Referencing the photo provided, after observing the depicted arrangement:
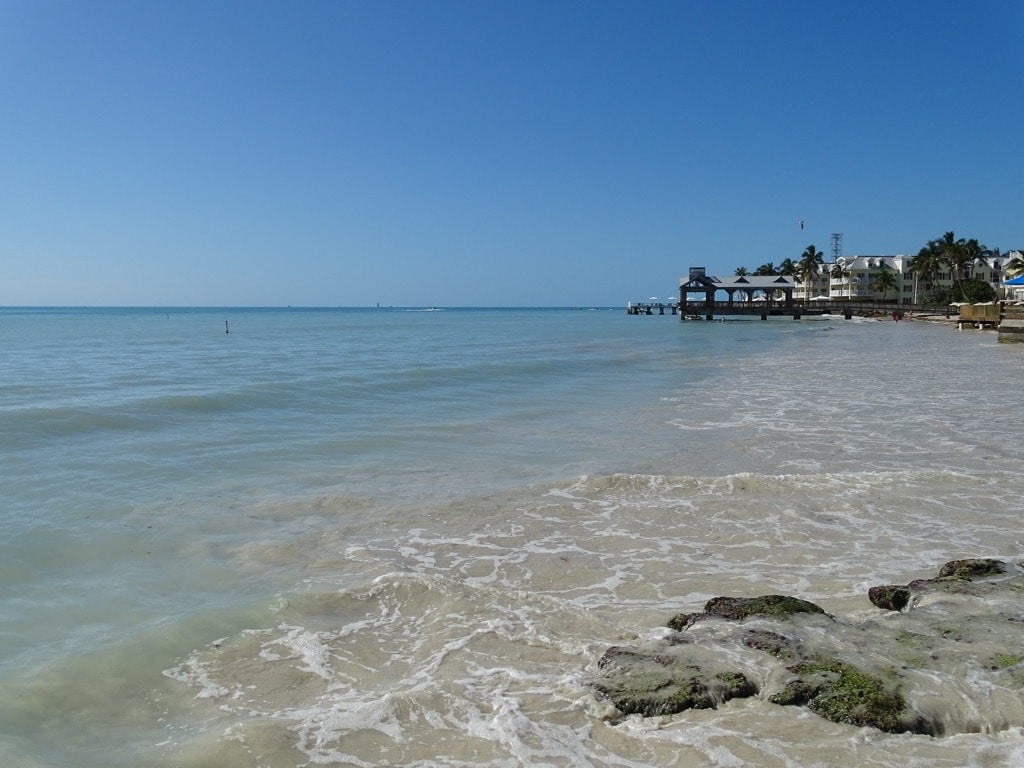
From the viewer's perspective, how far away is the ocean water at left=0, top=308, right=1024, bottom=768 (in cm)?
380

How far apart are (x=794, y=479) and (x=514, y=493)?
11.7 ft

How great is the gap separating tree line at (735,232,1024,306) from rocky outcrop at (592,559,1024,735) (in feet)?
258

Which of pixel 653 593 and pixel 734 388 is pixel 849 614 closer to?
pixel 653 593

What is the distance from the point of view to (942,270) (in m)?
102

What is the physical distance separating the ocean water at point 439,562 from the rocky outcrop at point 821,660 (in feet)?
0.37

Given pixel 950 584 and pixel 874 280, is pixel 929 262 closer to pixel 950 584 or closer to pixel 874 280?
pixel 874 280

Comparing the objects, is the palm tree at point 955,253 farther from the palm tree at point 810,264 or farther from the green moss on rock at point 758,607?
the green moss on rock at point 758,607

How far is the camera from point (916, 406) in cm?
1636

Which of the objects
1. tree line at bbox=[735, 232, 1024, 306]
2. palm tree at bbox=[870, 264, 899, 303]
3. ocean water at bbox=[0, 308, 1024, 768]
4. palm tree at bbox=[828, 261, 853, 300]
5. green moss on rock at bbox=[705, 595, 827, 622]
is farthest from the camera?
palm tree at bbox=[828, 261, 853, 300]

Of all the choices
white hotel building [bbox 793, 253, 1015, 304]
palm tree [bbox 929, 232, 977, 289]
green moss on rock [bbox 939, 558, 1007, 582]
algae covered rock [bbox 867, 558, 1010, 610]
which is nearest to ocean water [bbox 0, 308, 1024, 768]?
algae covered rock [bbox 867, 558, 1010, 610]

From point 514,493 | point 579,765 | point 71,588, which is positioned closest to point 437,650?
point 579,765

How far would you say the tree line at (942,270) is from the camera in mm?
78562

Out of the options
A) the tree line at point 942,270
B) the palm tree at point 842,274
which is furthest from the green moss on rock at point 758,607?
the palm tree at point 842,274

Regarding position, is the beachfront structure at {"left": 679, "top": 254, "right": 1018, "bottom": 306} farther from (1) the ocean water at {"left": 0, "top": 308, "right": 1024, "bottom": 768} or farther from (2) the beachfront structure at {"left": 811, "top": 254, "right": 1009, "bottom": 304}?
(1) the ocean water at {"left": 0, "top": 308, "right": 1024, "bottom": 768}
